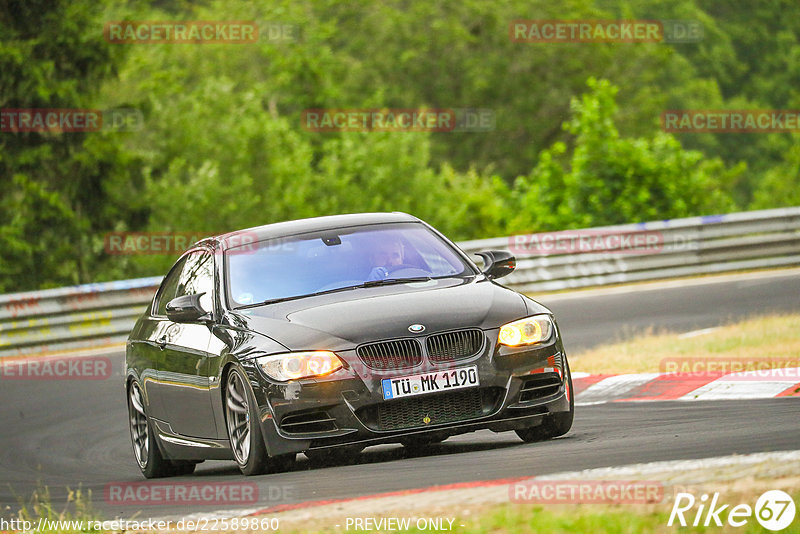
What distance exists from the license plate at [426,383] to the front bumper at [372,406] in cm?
3

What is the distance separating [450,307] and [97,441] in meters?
4.76

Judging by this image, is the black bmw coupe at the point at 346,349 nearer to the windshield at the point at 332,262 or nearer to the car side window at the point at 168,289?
the windshield at the point at 332,262

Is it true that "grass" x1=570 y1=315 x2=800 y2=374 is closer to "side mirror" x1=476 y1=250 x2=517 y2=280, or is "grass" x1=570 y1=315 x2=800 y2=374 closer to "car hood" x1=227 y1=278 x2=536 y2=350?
"side mirror" x1=476 y1=250 x2=517 y2=280

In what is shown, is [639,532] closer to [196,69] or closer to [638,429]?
[638,429]

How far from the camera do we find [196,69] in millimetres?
64625

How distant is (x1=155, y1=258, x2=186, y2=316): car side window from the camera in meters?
10.1

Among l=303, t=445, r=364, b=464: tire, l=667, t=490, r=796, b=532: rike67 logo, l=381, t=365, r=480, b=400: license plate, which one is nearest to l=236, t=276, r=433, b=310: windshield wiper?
l=303, t=445, r=364, b=464: tire

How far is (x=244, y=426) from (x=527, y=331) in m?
1.66

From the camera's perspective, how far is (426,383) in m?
7.91

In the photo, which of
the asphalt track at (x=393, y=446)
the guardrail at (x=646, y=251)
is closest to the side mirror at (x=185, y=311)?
the asphalt track at (x=393, y=446)

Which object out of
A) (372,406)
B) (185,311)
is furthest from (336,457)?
(372,406)

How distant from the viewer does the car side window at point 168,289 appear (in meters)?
10.1

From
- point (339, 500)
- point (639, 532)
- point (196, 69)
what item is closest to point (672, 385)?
point (339, 500)

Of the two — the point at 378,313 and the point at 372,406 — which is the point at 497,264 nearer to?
the point at 378,313
